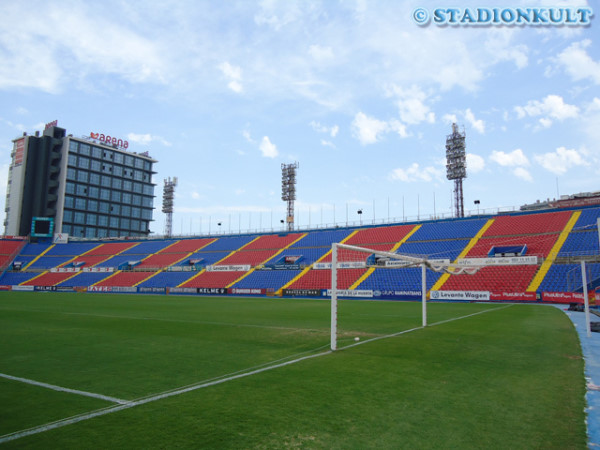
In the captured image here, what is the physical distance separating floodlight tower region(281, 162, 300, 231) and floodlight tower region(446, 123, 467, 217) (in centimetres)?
2742

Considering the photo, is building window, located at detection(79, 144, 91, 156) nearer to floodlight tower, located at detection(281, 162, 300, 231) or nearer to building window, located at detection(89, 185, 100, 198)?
building window, located at detection(89, 185, 100, 198)

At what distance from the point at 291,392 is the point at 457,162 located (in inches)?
2221

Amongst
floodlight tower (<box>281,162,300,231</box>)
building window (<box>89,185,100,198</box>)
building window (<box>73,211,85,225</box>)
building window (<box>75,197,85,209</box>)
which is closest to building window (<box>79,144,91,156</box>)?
building window (<box>89,185,100,198</box>)

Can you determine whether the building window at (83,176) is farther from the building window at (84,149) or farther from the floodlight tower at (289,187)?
the floodlight tower at (289,187)

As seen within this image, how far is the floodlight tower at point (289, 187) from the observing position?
234ft

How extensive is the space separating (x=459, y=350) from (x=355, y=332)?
15.9 feet

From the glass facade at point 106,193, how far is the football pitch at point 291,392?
81.3 metres

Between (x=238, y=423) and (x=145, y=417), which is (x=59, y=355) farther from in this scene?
(x=238, y=423)

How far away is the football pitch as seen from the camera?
5137mm

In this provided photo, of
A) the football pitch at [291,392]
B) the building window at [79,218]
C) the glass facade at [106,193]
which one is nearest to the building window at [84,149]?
the glass facade at [106,193]

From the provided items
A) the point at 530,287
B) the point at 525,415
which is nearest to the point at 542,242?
the point at 530,287

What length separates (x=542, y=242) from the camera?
3978cm

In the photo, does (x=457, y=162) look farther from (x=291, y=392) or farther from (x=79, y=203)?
(x=79, y=203)

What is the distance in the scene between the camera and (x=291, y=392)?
714 cm
